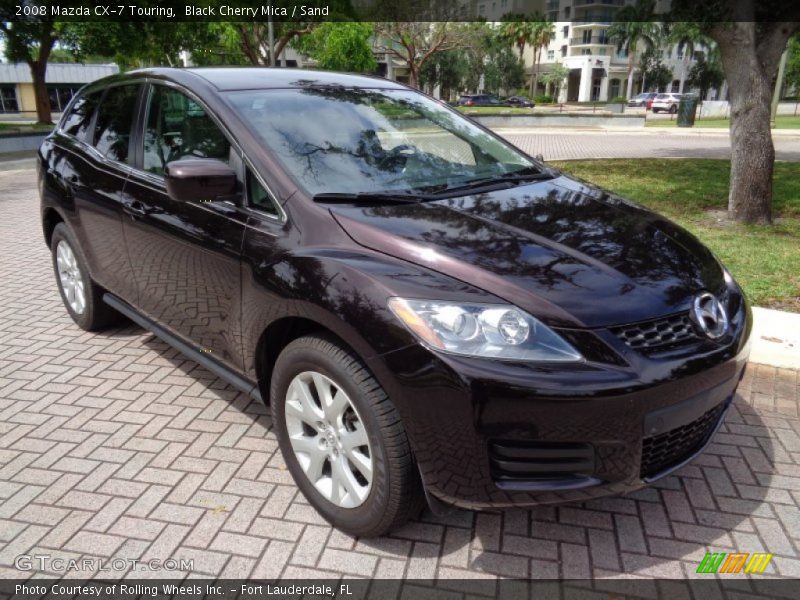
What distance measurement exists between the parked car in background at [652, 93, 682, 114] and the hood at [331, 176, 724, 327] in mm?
48814

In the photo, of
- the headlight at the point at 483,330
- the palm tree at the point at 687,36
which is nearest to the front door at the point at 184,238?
the headlight at the point at 483,330

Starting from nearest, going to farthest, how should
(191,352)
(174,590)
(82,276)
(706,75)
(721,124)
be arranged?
(174,590)
(191,352)
(82,276)
(721,124)
(706,75)

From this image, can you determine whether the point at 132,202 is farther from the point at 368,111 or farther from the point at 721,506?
the point at 721,506

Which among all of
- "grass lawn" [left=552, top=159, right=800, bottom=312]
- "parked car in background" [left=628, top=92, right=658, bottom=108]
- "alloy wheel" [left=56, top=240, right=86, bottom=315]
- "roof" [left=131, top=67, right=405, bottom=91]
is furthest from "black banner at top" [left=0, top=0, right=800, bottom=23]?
"parked car in background" [left=628, top=92, right=658, bottom=108]

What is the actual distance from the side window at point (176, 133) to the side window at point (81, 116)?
101 cm

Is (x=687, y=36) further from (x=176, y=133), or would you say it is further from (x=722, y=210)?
(x=176, y=133)

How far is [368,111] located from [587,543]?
2344mm

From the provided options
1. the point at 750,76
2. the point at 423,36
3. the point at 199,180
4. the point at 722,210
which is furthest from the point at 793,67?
the point at 199,180

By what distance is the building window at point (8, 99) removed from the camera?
5612cm

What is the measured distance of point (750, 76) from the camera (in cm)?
732

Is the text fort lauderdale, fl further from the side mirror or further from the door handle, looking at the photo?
the door handle

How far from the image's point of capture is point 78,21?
2055 centimetres

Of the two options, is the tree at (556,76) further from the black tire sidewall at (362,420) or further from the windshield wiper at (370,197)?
the black tire sidewall at (362,420)

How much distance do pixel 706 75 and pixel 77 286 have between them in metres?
66.9
